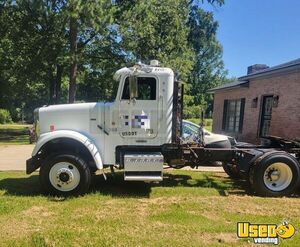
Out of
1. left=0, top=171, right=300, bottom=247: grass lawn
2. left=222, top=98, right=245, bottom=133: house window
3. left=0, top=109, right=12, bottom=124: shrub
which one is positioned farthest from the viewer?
left=0, top=109, right=12, bottom=124: shrub

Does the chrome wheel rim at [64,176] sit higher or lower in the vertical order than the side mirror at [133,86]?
lower

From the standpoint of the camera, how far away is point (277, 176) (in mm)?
7926

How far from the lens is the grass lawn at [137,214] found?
516 cm

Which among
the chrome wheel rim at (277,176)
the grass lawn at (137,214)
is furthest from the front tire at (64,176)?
the chrome wheel rim at (277,176)

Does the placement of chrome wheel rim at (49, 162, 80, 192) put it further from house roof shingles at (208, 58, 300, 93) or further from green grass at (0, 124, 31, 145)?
green grass at (0, 124, 31, 145)

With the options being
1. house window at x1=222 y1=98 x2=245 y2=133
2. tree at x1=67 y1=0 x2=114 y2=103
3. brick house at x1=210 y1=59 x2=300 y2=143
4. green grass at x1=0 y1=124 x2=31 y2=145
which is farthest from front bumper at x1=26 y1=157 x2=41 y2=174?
tree at x1=67 y1=0 x2=114 y2=103

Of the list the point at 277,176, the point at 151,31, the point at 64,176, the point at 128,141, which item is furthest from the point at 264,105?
the point at 64,176

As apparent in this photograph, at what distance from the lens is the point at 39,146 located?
24.4 feet

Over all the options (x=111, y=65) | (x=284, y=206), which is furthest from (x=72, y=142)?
(x=111, y=65)

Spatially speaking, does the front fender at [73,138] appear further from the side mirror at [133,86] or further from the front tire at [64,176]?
the side mirror at [133,86]

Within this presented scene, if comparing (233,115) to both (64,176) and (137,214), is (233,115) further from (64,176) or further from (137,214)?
(137,214)

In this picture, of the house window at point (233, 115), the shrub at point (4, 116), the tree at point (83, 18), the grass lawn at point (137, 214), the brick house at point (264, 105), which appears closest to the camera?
the grass lawn at point (137, 214)

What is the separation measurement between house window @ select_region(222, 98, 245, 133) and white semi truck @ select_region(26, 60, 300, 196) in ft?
33.8

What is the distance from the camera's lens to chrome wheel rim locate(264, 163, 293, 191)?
7852mm
